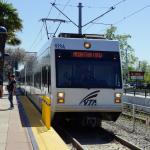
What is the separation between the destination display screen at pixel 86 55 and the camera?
14.8m

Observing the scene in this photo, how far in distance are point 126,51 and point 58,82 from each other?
56.4 metres

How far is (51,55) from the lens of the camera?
48.6ft

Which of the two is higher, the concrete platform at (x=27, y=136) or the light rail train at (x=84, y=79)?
the light rail train at (x=84, y=79)

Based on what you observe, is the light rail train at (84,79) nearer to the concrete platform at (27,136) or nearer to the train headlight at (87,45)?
the train headlight at (87,45)

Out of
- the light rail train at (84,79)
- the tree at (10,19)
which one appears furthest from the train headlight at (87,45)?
the tree at (10,19)

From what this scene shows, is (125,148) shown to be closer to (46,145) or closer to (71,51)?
(46,145)

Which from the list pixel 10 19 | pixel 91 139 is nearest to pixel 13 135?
pixel 91 139

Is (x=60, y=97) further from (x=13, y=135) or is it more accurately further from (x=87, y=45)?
(x=13, y=135)

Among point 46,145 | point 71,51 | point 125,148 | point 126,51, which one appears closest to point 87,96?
point 71,51

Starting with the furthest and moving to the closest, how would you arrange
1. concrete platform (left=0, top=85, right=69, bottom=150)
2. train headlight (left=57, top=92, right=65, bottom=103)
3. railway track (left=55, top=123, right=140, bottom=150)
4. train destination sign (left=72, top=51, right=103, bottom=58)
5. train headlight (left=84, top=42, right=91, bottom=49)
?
train headlight (left=84, top=42, right=91, bottom=49)
train destination sign (left=72, top=51, right=103, bottom=58)
train headlight (left=57, top=92, right=65, bottom=103)
railway track (left=55, top=123, right=140, bottom=150)
concrete platform (left=0, top=85, right=69, bottom=150)

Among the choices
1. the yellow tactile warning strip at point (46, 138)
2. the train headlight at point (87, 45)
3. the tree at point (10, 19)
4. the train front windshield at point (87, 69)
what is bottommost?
the yellow tactile warning strip at point (46, 138)

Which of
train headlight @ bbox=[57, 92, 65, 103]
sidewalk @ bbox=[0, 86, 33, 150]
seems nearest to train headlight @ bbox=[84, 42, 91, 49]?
train headlight @ bbox=[57, 92, 65, 103]

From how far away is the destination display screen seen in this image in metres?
14.8

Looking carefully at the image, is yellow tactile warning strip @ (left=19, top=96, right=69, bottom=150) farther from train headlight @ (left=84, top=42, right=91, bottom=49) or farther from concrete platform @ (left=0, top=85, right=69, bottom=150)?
train headlight @ (left=84, top=42, right=91, bottom=49)
